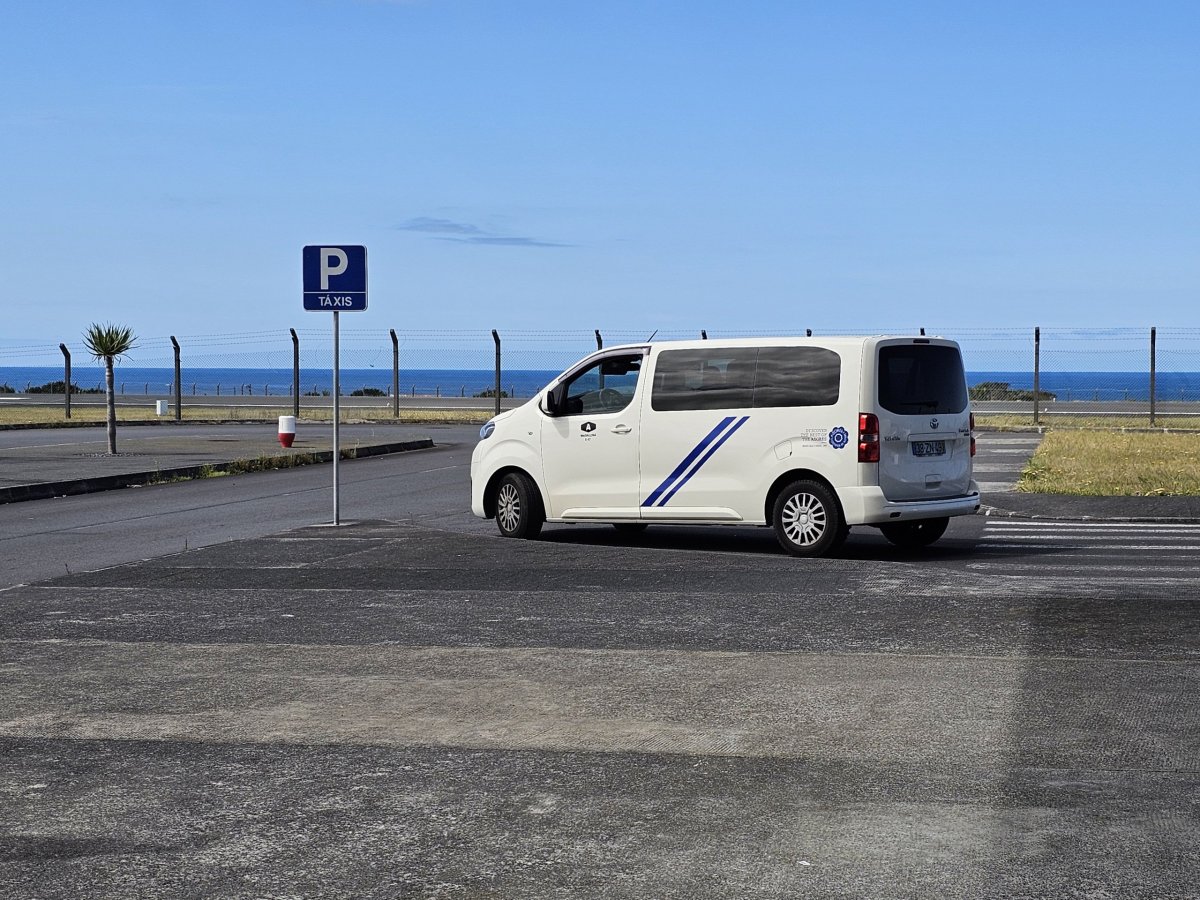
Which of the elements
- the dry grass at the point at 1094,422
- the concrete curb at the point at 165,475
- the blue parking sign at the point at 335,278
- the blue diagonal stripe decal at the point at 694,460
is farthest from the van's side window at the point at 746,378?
the dry grass at the point at 1094,422

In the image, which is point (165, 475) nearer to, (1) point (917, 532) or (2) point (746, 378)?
(2) point (746, 378)

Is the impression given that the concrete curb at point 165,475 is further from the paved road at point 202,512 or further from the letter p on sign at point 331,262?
the letter p on sign at point 331,262

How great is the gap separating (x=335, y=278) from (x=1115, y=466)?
12.3 meters

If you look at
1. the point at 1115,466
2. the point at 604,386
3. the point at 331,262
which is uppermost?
the point at 331,262

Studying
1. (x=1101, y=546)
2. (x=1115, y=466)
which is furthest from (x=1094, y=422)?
(x=1101, y=546)

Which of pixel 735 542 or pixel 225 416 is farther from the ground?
pixel 225 416

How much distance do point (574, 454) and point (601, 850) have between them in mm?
9611

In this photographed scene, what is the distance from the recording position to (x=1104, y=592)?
10922 millimetres

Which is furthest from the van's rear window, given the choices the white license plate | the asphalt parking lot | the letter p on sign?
the letter p on sign

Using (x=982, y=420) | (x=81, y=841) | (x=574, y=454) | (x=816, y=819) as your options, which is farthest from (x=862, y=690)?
(x=982, y=420)

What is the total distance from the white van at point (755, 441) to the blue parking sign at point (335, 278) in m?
2.03

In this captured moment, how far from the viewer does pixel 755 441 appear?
1372 cm

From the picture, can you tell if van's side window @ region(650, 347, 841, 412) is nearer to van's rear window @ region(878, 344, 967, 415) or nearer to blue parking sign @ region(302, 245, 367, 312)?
van's rear window @ region(878, 344, 967, 415)

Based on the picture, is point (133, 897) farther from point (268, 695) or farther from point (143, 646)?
point (143, 646)
